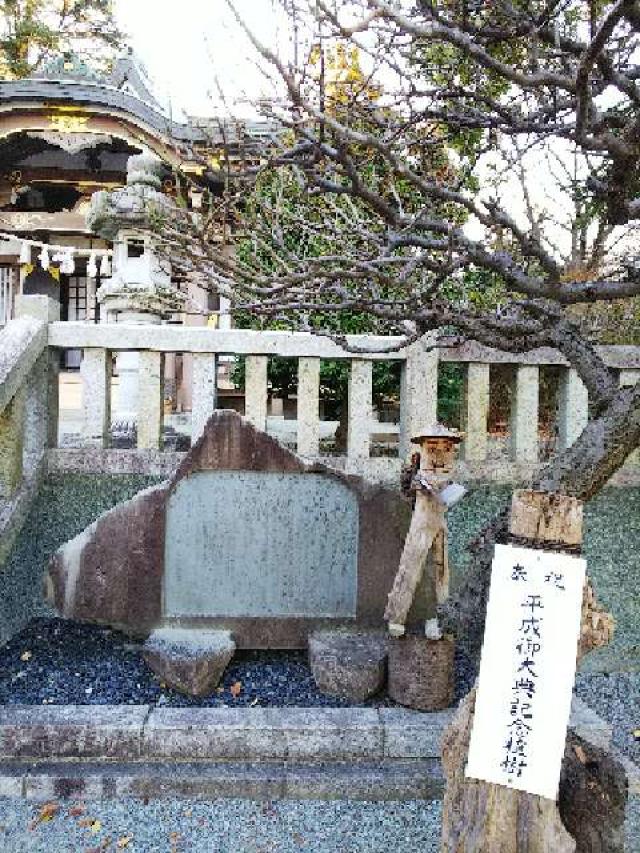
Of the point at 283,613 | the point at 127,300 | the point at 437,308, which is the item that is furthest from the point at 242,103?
the point at 127,300

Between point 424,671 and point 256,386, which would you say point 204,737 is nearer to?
point 424,671

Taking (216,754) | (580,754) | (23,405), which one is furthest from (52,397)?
(580,754)

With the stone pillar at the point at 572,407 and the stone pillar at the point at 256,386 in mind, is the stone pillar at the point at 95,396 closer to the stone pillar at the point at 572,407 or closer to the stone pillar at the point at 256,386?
the stone pillar at the point at 256,386

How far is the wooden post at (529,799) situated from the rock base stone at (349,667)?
1241 millimetres

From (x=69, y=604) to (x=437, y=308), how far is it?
2.51 m

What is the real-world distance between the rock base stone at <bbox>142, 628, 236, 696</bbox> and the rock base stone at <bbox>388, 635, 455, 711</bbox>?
2.94 feet

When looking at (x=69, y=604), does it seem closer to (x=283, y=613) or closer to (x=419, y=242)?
(x=283, y=613)

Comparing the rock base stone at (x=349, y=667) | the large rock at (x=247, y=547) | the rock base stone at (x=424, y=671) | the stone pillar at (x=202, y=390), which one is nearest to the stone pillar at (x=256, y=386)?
the stone pillar at (x=202, y=390)

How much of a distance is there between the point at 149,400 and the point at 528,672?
127 inches

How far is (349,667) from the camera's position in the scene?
315 cm

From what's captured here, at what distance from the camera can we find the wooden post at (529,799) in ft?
5.70

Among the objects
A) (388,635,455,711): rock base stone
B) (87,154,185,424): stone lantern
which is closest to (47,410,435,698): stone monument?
(388,635,455,711): rock base stone

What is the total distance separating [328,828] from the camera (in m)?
2.58

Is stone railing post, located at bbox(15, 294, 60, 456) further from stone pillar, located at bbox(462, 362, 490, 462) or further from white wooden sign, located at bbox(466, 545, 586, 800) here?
white wooden sign, located at bbox(466, 545, 586, 800)
